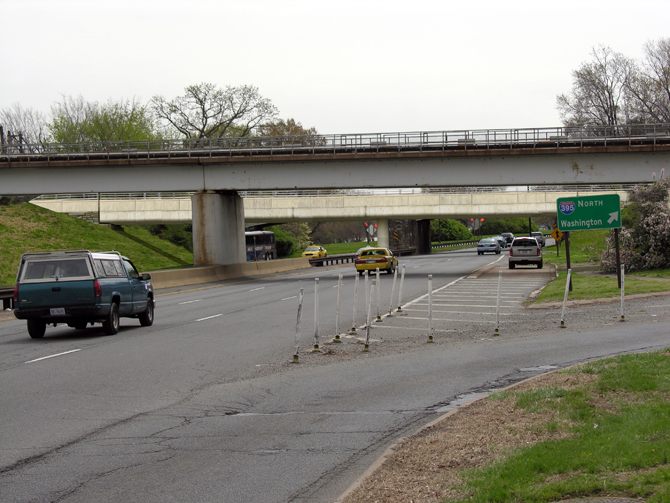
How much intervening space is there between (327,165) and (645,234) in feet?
58.8

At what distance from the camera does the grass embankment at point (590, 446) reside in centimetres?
495

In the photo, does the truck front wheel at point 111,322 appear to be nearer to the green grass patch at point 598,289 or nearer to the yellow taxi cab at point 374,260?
the green grass patch at point 598,289

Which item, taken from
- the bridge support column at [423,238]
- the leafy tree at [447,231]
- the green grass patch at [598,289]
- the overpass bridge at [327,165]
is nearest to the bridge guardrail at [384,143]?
the overpass bridge at [327,165]

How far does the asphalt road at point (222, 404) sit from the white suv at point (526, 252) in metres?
26.8

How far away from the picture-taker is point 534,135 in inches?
1604

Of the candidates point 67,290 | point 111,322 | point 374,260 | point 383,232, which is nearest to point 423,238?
point 383,232

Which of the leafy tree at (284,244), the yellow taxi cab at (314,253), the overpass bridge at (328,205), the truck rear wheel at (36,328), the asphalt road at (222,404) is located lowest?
the asphalt road at (222,404)

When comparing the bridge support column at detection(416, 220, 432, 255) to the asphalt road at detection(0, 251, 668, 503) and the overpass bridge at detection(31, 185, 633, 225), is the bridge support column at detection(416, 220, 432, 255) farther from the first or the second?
the asphalt road at detection(0, 251, 668, 503)

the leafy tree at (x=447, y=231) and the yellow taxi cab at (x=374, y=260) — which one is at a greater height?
the leafy tree at (x=447, y=231)

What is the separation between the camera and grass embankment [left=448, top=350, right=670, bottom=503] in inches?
195

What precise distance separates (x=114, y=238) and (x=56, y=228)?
5.24m

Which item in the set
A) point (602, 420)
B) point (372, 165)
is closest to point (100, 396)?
point (602, 420)

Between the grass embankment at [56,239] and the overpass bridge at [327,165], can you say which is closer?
the overpass bridge at [327,165]

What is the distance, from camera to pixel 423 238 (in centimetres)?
9594
